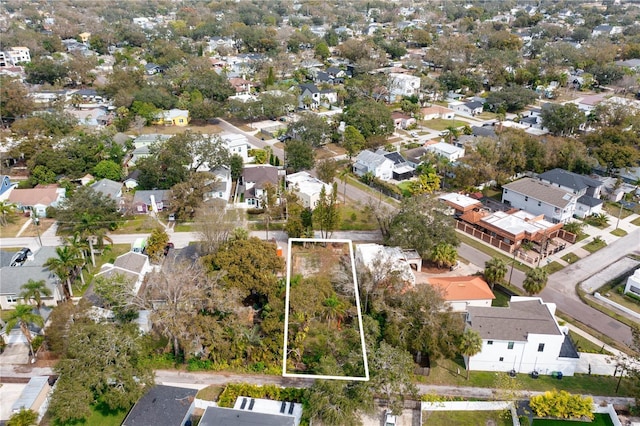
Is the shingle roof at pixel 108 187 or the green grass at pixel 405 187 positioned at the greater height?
the shingle roof at pixel 108 187

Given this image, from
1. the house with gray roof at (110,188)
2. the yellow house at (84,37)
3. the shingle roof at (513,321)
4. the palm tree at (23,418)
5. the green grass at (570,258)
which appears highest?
the yellow house at (84,37)

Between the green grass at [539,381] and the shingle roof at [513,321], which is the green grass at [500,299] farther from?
the green grass at [539,381]

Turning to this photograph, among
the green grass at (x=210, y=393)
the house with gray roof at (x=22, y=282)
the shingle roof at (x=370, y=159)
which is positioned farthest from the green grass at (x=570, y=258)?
the house with gray roof at (x=22, y=282)

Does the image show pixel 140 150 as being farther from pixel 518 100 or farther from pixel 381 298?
pixel 518 100

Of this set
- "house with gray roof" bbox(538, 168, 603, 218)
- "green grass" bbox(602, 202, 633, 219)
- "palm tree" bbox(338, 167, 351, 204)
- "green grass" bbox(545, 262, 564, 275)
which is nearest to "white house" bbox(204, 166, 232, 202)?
"palm tree" bbox(338, 167, 351, 204)

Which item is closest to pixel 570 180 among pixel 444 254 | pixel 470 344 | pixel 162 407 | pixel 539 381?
pixel 444 254

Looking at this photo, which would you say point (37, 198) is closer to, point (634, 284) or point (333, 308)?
point (333, 308)

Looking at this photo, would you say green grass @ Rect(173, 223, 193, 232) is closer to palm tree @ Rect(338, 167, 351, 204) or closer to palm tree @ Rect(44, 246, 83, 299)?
palm tree @ Rect(44, 246, 83, 299)
